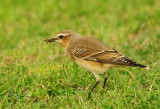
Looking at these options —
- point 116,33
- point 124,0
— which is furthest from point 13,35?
point 124,0

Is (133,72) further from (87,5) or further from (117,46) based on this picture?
(87,5)

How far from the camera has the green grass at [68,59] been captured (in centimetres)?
653

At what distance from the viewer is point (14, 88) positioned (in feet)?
23.2

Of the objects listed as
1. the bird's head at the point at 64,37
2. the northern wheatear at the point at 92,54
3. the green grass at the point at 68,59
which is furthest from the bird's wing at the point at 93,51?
→ the green grass at the point at 68,59

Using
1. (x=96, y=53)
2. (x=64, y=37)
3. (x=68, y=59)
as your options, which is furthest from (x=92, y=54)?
(x=68, y=59)

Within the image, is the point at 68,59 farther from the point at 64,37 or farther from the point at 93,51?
the point at 93,51

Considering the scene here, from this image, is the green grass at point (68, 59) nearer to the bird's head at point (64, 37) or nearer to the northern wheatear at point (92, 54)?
the northern wheatear at point (92, 54)

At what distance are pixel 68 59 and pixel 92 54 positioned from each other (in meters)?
2.61

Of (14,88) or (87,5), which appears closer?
(14,88)

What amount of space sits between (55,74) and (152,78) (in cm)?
213

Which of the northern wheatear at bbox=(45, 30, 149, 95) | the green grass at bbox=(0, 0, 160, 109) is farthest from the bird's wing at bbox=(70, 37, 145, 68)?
the green grass at bbox=(0, 0, 160, 109)

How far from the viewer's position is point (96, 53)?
277 inches

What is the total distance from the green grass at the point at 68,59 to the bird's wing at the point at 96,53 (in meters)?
0.51

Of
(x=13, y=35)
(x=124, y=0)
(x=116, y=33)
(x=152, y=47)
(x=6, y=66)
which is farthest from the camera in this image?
(x=124, y=0)
